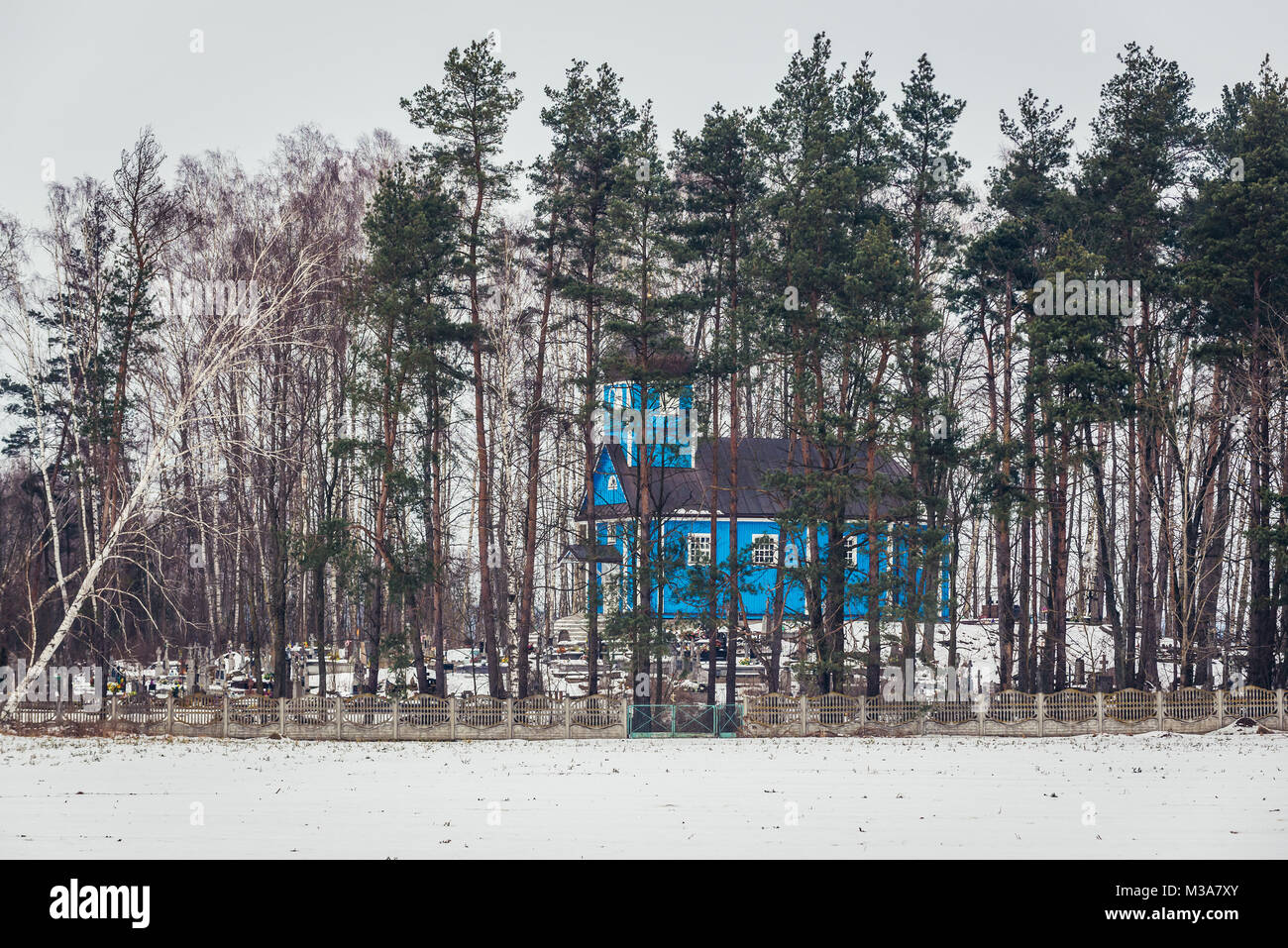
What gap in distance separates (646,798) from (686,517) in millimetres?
18074

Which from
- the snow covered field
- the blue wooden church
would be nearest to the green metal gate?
the snow covered field

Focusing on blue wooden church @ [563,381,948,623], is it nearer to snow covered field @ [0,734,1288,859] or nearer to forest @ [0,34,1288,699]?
forest @ [0,34,1288,699]

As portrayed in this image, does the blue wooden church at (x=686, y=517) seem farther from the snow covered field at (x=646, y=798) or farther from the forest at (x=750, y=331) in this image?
the snow covered field at (x=646, y=798)

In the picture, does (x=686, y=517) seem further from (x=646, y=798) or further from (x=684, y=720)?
(x=646, y=798)

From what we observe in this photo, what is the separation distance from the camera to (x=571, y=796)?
19.1m

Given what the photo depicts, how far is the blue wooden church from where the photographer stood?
32.1 meters

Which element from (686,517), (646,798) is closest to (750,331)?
(686,517)

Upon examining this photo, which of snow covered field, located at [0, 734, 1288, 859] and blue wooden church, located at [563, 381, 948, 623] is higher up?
blue wooden church, located at [563, 381, 948, 623]

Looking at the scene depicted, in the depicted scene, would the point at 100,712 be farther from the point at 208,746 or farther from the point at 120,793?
the point at 120,793

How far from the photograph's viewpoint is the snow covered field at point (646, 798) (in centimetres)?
1471

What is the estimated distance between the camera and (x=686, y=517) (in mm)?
36500

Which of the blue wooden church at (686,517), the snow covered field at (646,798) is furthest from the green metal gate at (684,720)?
the blue wooden church at (686,517)

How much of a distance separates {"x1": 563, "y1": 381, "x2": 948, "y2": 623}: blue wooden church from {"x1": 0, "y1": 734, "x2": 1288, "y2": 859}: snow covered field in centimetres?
570

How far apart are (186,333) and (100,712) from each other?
485 inches
